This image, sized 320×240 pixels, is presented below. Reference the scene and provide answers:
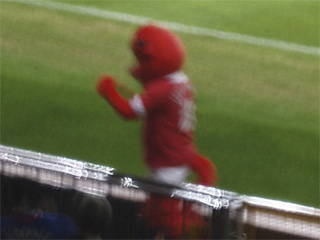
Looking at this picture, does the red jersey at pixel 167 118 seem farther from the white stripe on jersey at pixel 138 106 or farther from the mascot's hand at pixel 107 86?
the mascot's hand at pixel 107 86

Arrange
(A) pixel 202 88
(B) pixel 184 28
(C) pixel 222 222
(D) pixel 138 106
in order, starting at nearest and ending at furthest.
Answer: (C) pixel 222 222
(D) pixel 138 106
(A) pixel 202 88
(B) pixel 184 28

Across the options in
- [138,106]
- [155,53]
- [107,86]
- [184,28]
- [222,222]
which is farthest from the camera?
[184,28]

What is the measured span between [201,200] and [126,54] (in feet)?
22.7

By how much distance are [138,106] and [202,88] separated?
4214mm

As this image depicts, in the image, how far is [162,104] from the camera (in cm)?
459

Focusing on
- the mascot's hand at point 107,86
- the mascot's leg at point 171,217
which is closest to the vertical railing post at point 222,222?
the mascot's leg at point 171,217

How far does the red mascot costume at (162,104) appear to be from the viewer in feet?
15.1

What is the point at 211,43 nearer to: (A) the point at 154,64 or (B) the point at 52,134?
(B) the point at 52,134

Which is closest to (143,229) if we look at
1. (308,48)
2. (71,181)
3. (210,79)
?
(71,181)

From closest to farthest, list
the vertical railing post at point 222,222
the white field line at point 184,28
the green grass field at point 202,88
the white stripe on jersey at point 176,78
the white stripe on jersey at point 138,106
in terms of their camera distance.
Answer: the vertical railing post at point 222,222
the white stripe on jersey at point 138,106
the white stripe on jersey at point 176,78
the green grass field at point 202,88
the white field line at point 184,28

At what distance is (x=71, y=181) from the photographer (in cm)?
294

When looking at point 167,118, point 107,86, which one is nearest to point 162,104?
point 167,118

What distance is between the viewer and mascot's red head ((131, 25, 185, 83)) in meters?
4.67

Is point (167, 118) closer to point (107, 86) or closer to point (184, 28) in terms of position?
point (107, 86)
